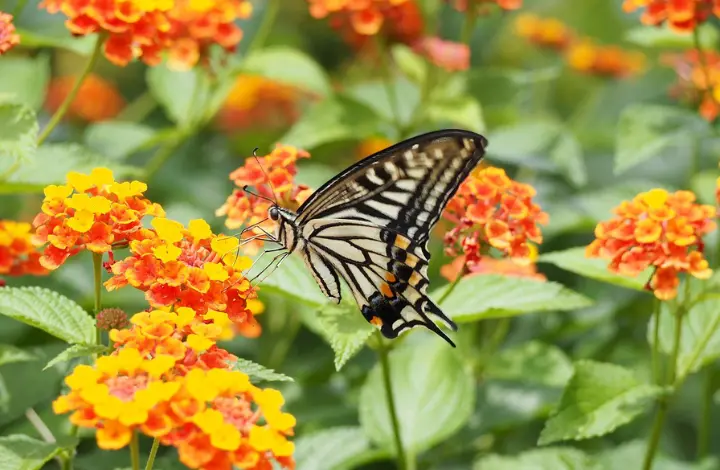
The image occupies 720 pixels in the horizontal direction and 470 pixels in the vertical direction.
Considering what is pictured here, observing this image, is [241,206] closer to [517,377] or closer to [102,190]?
[102,190]

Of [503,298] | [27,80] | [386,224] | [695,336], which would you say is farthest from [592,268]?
[27,80]

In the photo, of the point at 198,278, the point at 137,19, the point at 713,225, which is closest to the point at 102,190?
the point at 198,278

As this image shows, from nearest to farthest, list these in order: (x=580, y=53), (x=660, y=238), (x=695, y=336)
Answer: (x=660, y=238), (x=695, y=336), (x=580, y=53)

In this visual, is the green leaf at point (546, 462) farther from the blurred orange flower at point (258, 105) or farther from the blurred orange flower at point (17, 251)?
the blurred orange flower at point (258, 105)

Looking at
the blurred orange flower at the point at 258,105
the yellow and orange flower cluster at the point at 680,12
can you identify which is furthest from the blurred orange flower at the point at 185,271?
the blurred orange flower at the point at 258,105

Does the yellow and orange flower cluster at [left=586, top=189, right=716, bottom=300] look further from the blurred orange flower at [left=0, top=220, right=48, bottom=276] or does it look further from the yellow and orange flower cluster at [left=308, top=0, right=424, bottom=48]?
the blurred orange flower at [left=0, top=220, right=48, bottom=276]

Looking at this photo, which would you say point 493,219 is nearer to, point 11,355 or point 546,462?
point 546,462
